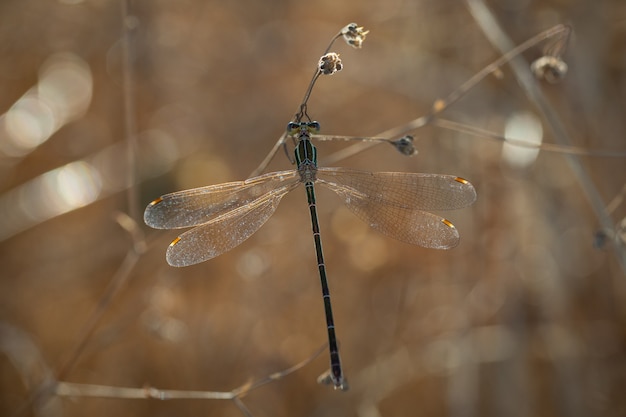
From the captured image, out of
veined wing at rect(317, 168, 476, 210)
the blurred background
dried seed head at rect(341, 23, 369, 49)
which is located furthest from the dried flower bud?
the blurred background

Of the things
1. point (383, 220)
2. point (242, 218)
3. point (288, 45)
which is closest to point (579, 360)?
point (383, 220)

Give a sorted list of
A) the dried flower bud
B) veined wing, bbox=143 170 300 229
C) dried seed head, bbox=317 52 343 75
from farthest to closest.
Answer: veined wing, bbox=143 170 300 229 < the dried flower bud < dried seed head, bbox=317 52 343 75

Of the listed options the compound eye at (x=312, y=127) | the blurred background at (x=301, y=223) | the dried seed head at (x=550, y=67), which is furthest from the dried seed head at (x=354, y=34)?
the blurred background at (x=301, y=223)

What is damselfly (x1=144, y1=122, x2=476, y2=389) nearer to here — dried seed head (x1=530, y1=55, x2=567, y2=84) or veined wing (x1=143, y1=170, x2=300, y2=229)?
veined wing (x1=143, y1=170, x2=300, y2=229)

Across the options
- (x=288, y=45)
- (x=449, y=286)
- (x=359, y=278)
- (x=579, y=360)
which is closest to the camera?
(x=579, y=360)

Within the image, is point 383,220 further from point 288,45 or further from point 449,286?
point 288,45

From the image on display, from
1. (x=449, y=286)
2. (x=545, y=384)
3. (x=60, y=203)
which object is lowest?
(x=545, y=384)

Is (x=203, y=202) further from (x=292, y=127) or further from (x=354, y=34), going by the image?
(x=354, y=34)
